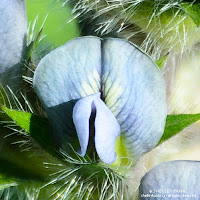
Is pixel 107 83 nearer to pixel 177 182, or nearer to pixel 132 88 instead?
pixel 132 88

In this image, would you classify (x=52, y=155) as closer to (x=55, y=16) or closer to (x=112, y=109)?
(x=112, y=109)

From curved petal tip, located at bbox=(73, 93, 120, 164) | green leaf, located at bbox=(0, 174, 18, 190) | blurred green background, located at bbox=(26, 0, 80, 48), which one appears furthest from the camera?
blurred green background, located at bbox=(26, 0, 80, 48)

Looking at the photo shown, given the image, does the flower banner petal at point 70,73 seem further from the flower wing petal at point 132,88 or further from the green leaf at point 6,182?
the green leaf at point 6,182

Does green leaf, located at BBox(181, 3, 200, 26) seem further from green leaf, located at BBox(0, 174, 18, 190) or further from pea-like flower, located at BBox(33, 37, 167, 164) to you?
green leaf, located at BBox(0, 174, 18, 190)

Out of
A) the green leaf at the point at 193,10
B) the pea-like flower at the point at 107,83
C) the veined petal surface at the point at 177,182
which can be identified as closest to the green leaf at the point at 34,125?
the pea-like flower at the point at 107,83

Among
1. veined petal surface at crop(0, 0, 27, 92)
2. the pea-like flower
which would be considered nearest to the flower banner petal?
the pea-like flower

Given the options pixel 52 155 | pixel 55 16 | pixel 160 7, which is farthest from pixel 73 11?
pixel 52 155
